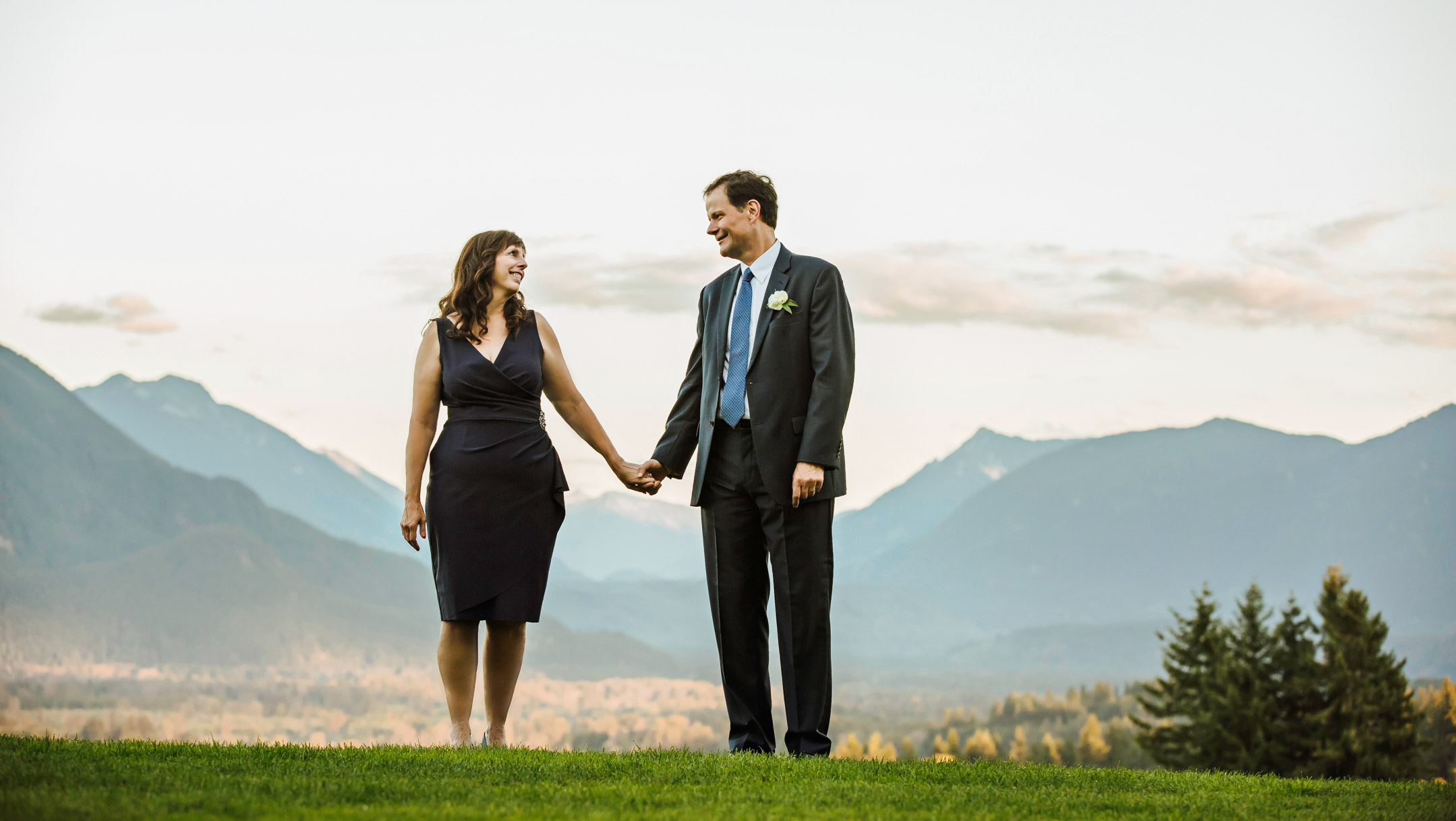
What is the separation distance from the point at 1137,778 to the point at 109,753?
4.28m

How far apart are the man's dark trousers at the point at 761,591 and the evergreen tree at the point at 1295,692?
54.8 meters

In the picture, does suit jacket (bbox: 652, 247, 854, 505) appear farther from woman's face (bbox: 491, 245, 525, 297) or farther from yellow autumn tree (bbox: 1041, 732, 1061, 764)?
yellow autumn tree (bbox: 1041, 732, 1061, 764)

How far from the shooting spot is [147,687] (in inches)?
7283

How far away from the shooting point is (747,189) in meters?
5.94

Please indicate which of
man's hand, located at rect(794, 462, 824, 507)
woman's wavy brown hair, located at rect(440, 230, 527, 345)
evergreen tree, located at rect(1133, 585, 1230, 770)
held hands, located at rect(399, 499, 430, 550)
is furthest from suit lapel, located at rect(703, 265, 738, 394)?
evergreen tree, located at rect(1133, 585, 1230, 770)

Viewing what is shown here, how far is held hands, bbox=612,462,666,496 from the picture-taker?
21.3 ft

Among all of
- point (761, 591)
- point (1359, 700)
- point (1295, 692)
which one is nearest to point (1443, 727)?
point (1295, 692)

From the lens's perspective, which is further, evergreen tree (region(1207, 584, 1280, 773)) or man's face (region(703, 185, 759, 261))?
evergreen tree (region(1207, 584, 1280, 773))

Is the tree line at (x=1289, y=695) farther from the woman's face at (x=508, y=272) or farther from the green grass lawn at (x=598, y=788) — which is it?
the green grass lawn at (x=598, y=788)

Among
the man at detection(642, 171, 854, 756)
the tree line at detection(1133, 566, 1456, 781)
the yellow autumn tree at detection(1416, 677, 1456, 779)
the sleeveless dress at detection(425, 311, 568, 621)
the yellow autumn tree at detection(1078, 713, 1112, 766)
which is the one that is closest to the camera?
the man at detection(642, 171, 854, 756)

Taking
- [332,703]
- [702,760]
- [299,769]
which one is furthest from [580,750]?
[332,703]

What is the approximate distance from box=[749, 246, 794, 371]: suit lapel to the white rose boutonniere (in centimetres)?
4

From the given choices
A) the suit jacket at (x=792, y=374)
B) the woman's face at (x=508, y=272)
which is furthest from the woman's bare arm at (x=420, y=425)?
the suit jacket at (x=792, y=374)

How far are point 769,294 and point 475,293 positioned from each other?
151 centimetres
